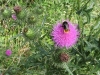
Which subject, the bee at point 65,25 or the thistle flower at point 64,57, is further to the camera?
the thistle flower at point 64,57

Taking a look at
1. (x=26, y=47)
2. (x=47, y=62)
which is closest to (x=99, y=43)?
(x=47, y=62)

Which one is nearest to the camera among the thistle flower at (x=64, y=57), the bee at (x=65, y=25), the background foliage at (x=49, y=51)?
the bee at (x=65, y=25)

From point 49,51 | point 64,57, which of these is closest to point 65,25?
point 64,57

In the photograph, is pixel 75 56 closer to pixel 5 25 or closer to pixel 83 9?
pixel 83 9

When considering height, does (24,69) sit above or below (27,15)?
below

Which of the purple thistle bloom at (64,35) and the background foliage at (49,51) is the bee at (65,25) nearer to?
the purple thistle bloom at (64,35)

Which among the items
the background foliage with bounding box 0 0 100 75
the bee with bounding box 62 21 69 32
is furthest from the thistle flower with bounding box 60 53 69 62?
the bee with bounding box 62 21 69 32

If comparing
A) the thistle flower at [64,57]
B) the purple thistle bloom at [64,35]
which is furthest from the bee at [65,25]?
the thistle flower at [64,57]

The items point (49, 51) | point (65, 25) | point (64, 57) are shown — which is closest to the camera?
point (65, 25)

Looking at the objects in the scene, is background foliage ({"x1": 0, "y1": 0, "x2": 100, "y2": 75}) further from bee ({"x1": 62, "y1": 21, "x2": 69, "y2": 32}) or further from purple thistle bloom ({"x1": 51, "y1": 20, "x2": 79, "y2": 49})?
bee ({"x1": 62, "y1": 21, "x2": 69, "y2": 32})

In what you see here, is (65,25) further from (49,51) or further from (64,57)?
(49,51)

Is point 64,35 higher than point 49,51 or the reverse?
higher
